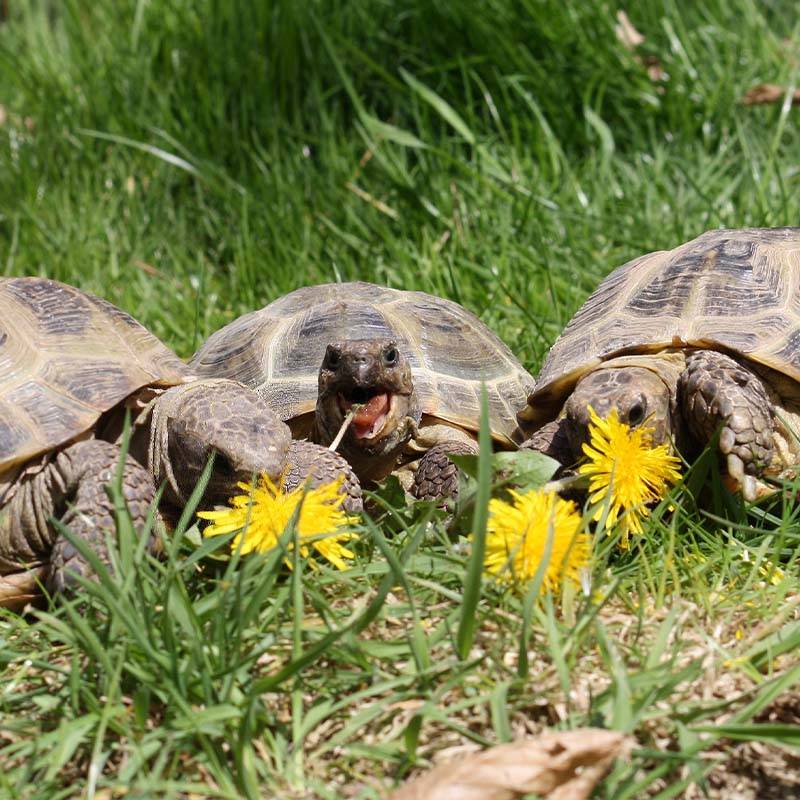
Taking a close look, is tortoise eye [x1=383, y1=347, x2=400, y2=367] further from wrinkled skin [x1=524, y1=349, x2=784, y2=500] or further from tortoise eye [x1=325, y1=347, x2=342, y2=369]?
wrinkled skin [x1=524, y1=349, x2=784, y2=500]

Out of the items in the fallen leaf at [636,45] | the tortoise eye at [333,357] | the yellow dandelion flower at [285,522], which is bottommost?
the yellow dandelion flower at [285,522]

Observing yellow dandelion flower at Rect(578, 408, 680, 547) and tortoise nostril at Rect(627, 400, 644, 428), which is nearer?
yellow dandelion flower at Rect(578, 408, 680, 547)

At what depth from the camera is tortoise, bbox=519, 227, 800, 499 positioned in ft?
9.93

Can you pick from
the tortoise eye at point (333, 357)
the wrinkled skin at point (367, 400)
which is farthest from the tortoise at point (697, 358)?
the tortoise eye at point (333, 357)

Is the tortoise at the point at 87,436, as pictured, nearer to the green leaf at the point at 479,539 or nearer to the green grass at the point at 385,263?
the green grass at the point at 385,263

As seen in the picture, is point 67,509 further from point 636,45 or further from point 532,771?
point 636,45

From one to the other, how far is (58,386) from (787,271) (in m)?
2.11

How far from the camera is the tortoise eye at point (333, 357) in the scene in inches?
129

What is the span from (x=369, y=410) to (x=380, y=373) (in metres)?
0.12

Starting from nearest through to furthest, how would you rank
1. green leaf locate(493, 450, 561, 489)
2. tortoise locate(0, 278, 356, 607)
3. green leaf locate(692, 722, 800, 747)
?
green leaf locate(692, 722, 800, 747), green leaf locate(493, 450, 561, 489), tortoise locate(0, 278, 356, 607)

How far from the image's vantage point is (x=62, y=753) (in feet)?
6.89

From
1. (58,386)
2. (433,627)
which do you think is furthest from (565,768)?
(58,386)

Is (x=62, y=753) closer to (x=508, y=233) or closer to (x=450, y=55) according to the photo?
(x=508, y=233)

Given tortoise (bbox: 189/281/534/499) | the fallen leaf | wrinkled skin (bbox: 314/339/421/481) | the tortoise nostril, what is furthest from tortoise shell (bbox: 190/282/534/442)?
the fallen leaf
